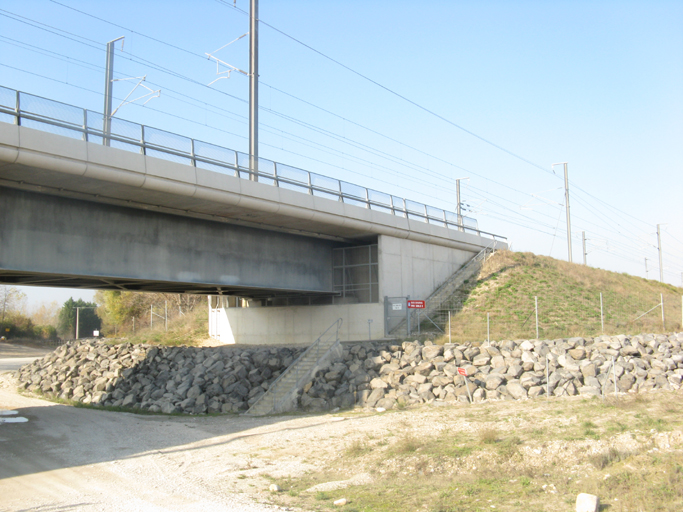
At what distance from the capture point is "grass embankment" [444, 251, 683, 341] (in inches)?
1236

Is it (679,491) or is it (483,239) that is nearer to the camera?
(679,491)

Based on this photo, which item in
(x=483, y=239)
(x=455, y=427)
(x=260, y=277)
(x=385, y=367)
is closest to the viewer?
(x=455, y=427)

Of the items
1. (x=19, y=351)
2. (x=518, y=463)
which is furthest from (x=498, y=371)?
(x=19, y=351)

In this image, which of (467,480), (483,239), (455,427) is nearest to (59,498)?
(467,480)

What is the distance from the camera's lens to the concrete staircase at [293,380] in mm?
24172

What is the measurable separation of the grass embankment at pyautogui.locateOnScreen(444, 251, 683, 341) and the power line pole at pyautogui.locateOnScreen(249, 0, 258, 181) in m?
13.7

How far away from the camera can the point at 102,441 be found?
61.1ft

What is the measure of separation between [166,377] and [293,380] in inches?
355

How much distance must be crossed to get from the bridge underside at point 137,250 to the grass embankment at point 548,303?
991 centimetres

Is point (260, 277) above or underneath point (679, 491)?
above

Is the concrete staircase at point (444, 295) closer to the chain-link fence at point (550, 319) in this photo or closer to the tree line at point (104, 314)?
the chain-link fence at point (550, 319)

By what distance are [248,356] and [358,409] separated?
8.51 metres

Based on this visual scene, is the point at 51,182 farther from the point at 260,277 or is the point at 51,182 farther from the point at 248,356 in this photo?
the point at 248,356

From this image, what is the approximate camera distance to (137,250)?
2394 centimetres
